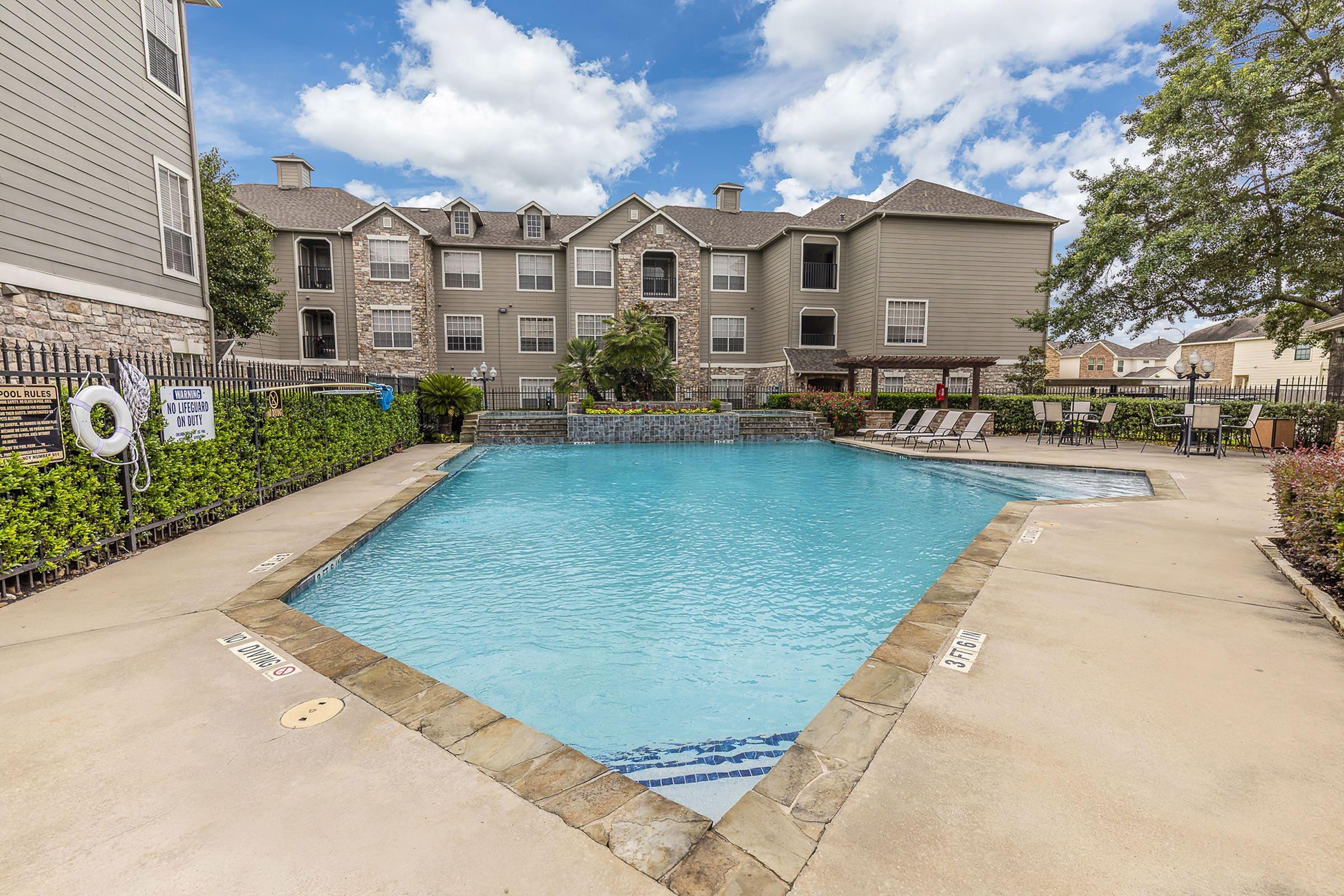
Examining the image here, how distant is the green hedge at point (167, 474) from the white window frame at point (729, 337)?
59.5 feet

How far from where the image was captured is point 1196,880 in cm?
A: 162

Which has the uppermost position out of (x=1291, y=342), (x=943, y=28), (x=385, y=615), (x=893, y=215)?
(x=943, y=28)

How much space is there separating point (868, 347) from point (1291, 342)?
1199 cm

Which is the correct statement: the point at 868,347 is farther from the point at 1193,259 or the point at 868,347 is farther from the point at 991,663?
the point at 991,663

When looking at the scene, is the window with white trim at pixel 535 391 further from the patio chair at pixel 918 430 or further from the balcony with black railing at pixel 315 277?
the patio chair at pixel 918 430

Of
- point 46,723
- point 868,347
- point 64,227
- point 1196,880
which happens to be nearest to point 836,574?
point 1196,880

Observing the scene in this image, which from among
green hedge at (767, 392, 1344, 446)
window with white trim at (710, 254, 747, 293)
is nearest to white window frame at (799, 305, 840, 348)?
window with white trim at (710, 254, 747, 293)

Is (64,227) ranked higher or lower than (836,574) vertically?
A: higher

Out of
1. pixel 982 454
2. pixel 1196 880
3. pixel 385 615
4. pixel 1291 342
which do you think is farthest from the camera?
pixel 1291 342

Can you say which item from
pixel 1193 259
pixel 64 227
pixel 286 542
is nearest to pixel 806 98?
pixel 1193 259

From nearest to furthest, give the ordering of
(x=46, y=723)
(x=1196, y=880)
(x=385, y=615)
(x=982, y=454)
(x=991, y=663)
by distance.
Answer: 1. (x=1196, y=880)
2. (x=46, y=723)
3. (x=991, y=663)
4. (x=385, y=615)
5. (x=982, y=454)

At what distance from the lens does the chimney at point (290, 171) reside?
80.3 ft

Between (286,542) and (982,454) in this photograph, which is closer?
(286,542)

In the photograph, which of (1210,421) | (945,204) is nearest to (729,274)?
(945,204)
